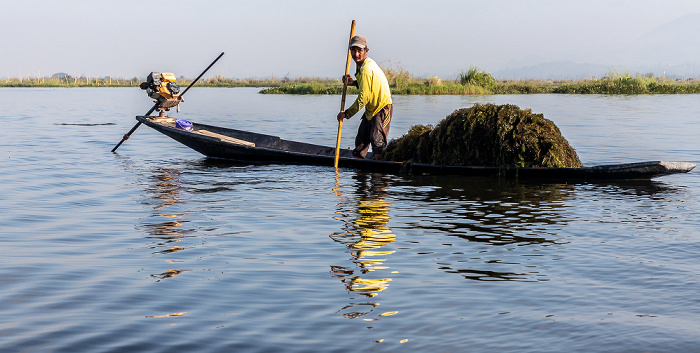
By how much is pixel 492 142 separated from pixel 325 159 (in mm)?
2667

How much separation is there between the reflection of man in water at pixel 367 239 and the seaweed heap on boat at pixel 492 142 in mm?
1407

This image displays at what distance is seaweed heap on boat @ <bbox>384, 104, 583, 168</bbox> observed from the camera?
33.5 ft

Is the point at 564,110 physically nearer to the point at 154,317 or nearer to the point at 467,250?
the point at 467,250

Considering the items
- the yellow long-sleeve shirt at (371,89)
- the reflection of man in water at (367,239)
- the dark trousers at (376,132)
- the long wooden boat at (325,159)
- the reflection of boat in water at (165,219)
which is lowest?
the reflection of boat in water at (165,219)

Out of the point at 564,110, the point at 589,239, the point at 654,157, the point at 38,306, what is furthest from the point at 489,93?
the point at 38,306

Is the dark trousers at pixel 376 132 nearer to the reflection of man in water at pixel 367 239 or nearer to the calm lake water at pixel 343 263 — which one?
the calm lake water at pixel 343 263

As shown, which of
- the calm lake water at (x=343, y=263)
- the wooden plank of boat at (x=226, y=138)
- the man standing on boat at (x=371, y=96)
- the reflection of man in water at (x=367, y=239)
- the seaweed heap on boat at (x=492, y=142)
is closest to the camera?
the calm lake water at (x=343, y=263)

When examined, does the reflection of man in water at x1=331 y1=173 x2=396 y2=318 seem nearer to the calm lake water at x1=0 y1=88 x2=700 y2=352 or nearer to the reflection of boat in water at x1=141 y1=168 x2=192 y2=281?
the calm lake water at x1=0 y1=88 x2=700 y2=352

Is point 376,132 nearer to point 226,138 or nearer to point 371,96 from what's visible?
point 371,96

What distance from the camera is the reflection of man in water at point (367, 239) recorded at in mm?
4953

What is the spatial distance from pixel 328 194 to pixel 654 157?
7.04 meters

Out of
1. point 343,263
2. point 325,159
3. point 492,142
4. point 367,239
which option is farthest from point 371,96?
point 343,263

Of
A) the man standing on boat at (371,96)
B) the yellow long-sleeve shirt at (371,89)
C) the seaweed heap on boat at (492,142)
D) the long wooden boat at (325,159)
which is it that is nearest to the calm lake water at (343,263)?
the long wooden boat at (325,159)

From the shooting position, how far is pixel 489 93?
4188cm
